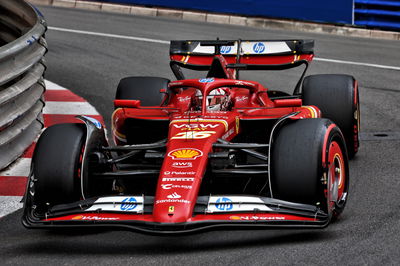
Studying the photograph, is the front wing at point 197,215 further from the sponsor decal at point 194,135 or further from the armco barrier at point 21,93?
the armco barrier at point 21,93

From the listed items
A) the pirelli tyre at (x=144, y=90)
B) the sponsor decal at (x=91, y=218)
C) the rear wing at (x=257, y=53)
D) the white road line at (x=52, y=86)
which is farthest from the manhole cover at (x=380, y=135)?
the white road line at (x=52, y=86)

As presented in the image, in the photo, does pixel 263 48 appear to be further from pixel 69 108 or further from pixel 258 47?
pixel 69 108

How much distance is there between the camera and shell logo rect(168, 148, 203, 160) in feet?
20.6

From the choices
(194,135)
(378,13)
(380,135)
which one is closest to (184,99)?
(194,135)

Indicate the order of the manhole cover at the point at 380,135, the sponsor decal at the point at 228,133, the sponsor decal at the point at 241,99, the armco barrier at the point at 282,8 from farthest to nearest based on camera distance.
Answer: the armco barrier at the point at 282,8
the manhole cover at the point at 380,135
the sponsor decal at the point at 241,99
the sponsor decal at the point at 228,133

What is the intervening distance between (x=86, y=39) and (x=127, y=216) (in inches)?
412

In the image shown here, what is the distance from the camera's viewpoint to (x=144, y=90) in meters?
8.68

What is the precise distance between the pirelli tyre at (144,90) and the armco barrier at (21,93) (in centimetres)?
94

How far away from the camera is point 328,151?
20.4 ft

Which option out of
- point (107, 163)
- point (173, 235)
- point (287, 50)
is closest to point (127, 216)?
point (173, 235)

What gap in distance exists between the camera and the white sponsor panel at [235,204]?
5867mm

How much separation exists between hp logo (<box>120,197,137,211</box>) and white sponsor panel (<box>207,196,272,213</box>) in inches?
19.4

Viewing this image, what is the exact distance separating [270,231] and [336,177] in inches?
26.3

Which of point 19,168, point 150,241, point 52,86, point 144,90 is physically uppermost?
point 144,90
